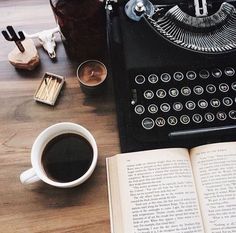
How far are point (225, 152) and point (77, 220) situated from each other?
1.05 feet

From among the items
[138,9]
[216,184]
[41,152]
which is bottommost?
[216,184]

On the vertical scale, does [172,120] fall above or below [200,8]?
below

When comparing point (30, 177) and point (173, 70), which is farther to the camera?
point (173, 70)

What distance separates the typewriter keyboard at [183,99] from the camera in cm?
73

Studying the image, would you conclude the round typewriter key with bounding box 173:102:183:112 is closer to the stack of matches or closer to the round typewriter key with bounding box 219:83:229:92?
the round typewriter key with bounding box 219:83:229:92

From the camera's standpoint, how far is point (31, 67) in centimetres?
82

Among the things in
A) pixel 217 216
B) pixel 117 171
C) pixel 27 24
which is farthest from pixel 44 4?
pixel 217 216

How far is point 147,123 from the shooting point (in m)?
0.73

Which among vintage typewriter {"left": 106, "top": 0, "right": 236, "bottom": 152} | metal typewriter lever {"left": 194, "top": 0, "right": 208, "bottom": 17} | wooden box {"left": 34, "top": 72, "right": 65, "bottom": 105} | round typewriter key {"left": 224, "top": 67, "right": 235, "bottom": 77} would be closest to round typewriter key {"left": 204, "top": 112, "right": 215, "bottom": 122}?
vintage typewriter {"left": 106, "top": 0, "right": 236, "bottom": 152}

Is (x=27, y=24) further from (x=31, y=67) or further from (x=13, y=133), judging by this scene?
(x=13, y=133)

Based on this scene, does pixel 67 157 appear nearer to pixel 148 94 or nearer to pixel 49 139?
pixel 49 139

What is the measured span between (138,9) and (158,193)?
0.38 meters

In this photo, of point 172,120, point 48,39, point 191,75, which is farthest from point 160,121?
point 48,39

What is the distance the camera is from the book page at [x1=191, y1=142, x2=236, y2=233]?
642mm
